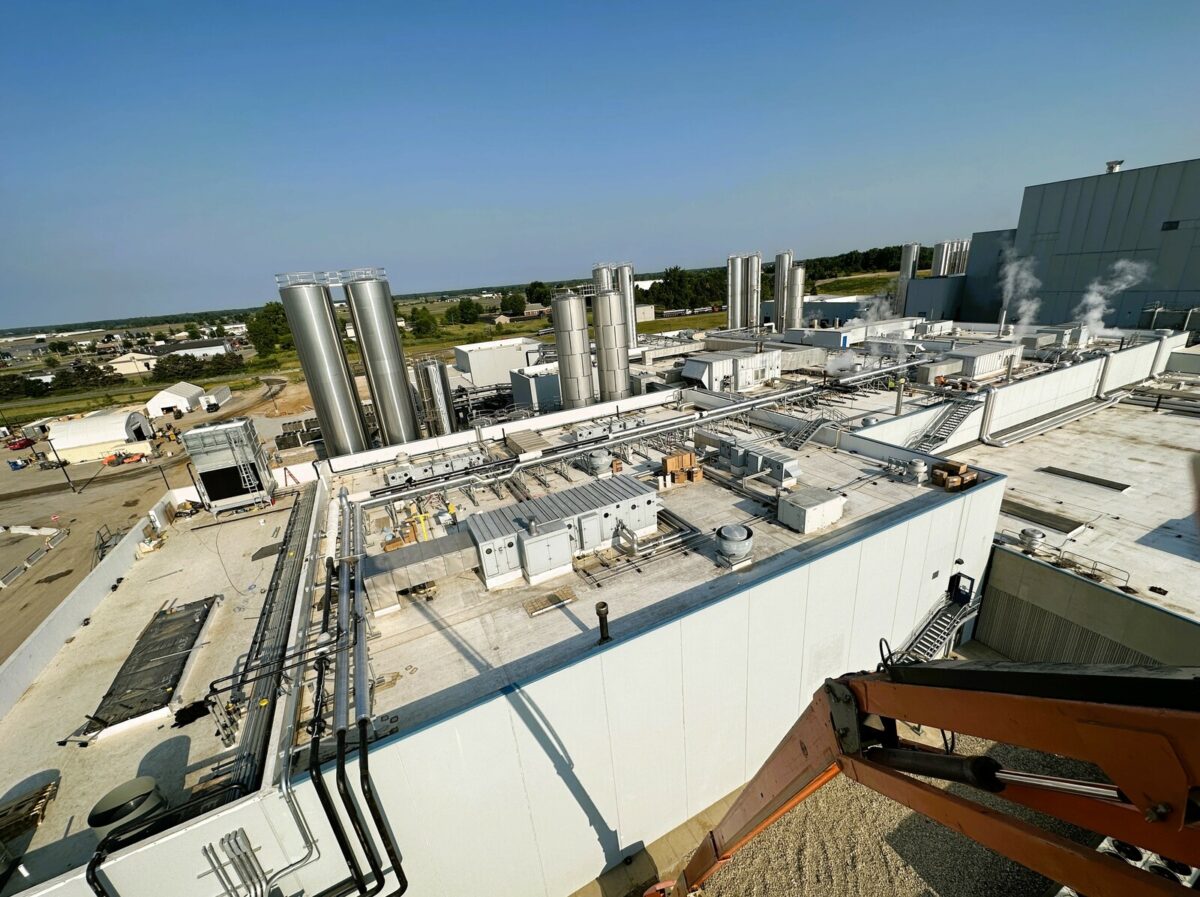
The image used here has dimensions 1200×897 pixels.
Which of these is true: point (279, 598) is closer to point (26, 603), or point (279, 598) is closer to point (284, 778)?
point (284, 778)

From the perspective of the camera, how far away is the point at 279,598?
649 inches

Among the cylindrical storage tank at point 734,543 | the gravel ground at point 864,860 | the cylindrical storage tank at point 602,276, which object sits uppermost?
the cylindrical storage tank at point 602,276

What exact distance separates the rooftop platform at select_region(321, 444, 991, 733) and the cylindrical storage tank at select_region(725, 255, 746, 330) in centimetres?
5493

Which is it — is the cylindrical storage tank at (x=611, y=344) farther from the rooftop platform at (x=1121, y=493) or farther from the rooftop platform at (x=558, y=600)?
the rooftop platform at (x=1121, y=493)

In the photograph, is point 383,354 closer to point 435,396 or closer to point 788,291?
point 435,396

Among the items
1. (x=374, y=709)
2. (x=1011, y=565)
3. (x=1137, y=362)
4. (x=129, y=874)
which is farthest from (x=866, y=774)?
(x=1137, y=362)

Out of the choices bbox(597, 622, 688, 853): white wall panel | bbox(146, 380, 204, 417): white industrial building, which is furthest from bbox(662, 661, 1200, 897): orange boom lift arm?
bbox(146, 380, 204, 417): white industrial building

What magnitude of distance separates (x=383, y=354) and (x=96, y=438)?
51.7 metres

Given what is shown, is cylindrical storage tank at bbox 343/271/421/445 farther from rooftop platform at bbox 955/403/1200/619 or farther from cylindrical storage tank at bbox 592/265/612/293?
rooftop platform at bbox 955/403/1200/619

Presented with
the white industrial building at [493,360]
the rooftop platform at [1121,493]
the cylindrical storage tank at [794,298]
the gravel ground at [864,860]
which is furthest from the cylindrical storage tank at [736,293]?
the gravel ground at [864,860]

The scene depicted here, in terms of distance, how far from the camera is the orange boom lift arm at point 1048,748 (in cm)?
359

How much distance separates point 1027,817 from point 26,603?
159ft

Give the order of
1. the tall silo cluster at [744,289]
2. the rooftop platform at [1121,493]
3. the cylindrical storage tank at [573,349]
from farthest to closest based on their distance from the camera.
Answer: the tall silo cluster at [744,289] → the cylindrical storage tank at [573,349] → the rooftop platform at [1121,493]

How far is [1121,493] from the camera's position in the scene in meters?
25.6
